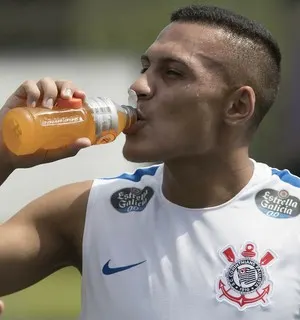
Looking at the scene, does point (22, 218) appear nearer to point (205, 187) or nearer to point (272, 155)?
point (205, 187)

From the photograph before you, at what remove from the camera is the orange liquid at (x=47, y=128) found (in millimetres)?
2469

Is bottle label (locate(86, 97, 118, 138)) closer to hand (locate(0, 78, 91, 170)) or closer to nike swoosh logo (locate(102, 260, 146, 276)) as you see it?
hand (locate(0, 78, 91, 170))

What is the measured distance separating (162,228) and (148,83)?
468mm

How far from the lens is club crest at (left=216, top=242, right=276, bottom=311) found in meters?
2.52

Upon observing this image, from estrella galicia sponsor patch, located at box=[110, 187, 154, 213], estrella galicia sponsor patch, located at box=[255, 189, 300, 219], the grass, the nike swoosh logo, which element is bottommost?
the grass

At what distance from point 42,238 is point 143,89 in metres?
0.58

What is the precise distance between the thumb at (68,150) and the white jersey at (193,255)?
215 mm

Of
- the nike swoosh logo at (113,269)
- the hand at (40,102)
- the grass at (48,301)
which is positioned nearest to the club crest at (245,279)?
the nike swoosh logo at (113,269)

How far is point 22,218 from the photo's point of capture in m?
2.73

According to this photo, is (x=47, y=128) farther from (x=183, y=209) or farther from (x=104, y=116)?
(x=183, y=209)

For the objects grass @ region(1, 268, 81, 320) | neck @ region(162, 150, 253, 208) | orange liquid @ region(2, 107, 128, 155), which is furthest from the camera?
grass @ region(1, 268, 81, 320)

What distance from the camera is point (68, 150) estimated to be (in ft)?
8.55

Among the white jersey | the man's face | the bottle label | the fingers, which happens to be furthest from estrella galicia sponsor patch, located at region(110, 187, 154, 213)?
the fingers

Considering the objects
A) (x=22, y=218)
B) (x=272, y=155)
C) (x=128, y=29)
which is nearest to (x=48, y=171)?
(x=128, y=29)
